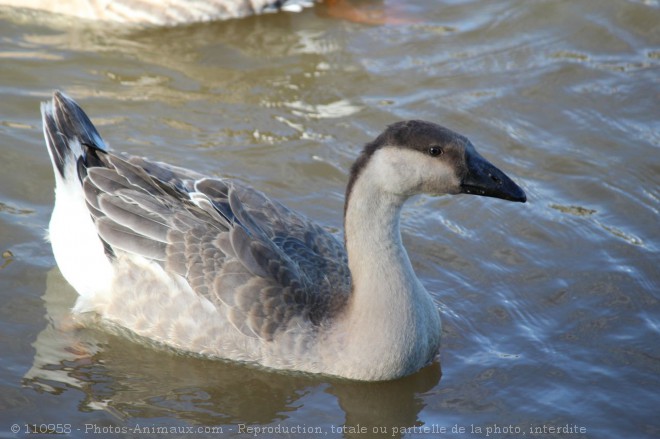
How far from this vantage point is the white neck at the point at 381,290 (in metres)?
6.51

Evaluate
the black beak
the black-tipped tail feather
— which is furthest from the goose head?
the black-tipped tail feather

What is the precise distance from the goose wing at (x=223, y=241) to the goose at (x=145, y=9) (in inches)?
170

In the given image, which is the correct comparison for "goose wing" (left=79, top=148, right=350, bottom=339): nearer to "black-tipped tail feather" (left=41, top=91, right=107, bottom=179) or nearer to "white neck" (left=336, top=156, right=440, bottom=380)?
"black-tipped tail feather" (left=41, top=91, right=107, bottom=179)

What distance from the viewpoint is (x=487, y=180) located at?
638 cm

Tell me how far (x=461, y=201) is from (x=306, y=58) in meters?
3.07

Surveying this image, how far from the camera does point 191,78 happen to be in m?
10.5

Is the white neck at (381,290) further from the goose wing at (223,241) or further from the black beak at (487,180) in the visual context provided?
the black beak at (487,180)

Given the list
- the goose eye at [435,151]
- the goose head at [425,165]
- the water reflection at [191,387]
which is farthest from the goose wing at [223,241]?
the goose eye at [435,151]

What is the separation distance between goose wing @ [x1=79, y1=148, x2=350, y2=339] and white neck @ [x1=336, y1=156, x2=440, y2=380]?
26cm

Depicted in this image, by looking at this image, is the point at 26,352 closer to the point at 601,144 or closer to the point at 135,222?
the point at 135,222

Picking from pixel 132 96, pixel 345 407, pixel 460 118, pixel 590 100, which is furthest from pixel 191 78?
pixel 345 407

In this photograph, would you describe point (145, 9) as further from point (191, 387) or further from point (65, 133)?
point (191, 387)

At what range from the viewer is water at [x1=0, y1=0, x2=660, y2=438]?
658 cm

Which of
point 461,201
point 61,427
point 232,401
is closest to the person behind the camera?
point 61,427
